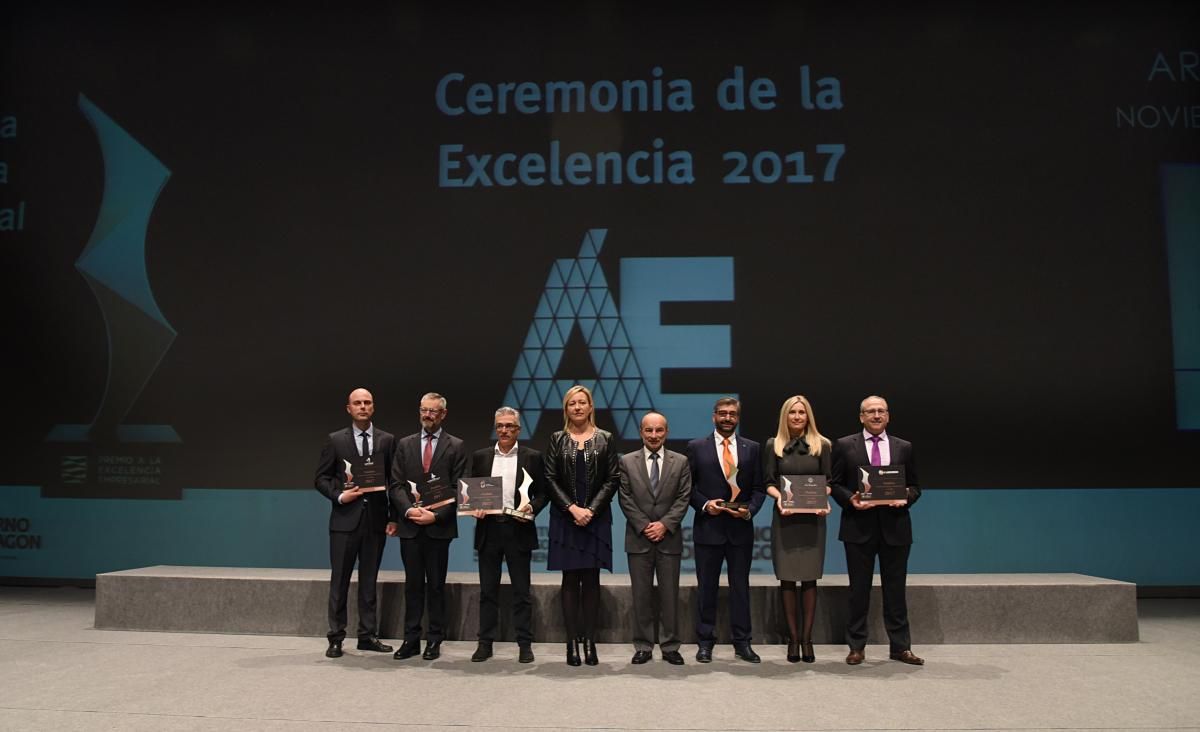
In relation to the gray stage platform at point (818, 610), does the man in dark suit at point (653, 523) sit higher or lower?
→ higher

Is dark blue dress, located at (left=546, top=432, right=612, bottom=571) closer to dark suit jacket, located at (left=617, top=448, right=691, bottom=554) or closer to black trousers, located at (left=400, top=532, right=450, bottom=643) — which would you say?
dark suit jacket, located at (left=617, top=448, right=691, bottom=554)

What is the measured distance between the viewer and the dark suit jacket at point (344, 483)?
491 cm

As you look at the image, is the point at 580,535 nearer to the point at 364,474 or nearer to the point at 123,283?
the point at 364,474

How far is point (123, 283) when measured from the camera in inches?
289

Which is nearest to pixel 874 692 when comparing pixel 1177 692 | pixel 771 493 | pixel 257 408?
pixel 771 493

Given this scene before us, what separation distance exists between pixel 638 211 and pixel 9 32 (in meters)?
6.05

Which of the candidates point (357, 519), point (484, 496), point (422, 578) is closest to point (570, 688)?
point (484, 496)

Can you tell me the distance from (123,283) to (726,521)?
18.9ft

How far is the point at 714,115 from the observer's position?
710 centimetres

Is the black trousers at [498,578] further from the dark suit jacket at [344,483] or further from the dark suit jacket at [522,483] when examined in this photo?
the dark suit jacket at [344,483]

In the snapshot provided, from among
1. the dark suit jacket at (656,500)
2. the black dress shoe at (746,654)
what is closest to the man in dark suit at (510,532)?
the dark suit jacket at (656,500)

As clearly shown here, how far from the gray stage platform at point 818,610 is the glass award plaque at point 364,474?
75 centimetres

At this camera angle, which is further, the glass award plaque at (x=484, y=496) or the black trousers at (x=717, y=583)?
the black trousers at (x=717, y=583)

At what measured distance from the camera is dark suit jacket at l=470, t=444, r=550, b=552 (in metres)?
4.70
